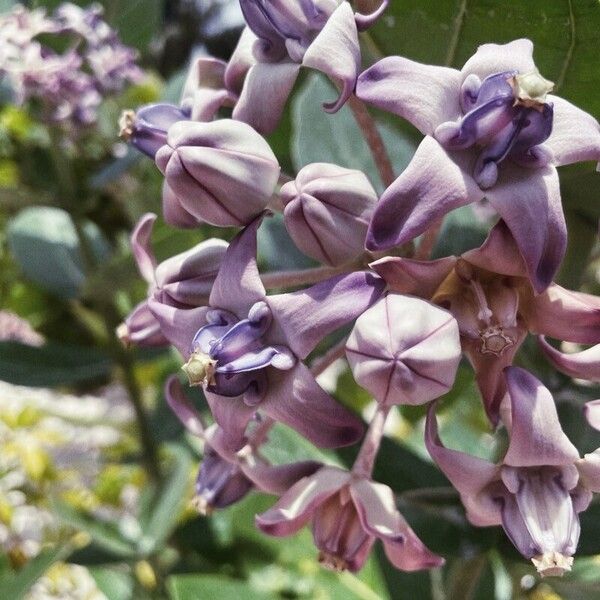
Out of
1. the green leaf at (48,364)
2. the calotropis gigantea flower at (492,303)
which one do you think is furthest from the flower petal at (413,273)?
the green leaf at (48,364)

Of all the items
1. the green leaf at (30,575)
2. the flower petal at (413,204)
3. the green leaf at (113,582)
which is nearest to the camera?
the flower petal at (413,204)

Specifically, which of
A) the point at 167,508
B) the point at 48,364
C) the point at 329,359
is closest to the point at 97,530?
the point at 167,508

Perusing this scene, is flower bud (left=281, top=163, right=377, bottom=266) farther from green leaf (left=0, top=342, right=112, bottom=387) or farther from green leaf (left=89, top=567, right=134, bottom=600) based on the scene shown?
green leaf (left=89, top=567, right=134, bottom=600)

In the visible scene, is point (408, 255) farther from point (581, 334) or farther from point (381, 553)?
point (381, 553)

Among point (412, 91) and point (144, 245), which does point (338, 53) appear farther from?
point (144, 245)

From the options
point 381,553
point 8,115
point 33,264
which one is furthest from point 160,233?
point 8,115

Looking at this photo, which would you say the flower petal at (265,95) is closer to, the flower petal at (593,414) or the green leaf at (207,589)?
the flower petal at (593,414)
